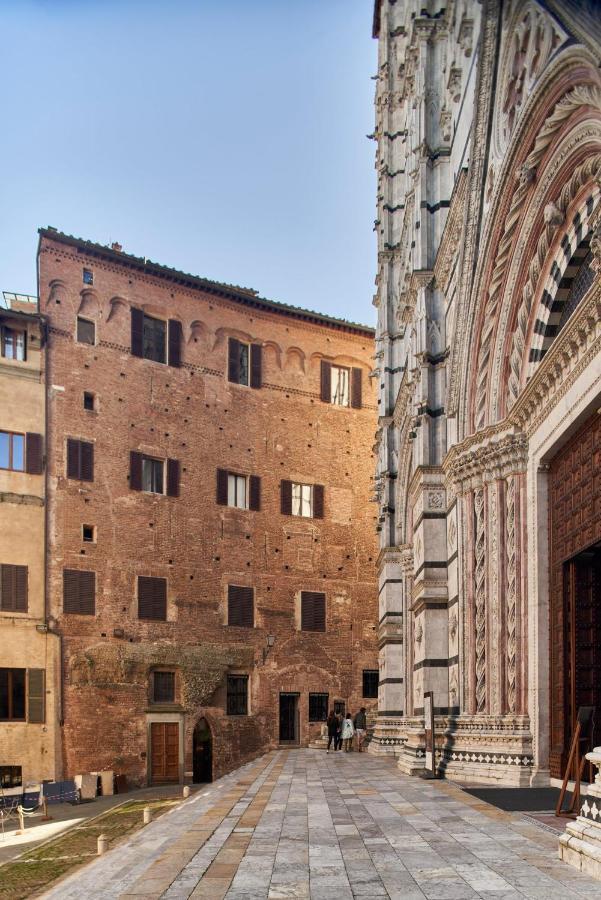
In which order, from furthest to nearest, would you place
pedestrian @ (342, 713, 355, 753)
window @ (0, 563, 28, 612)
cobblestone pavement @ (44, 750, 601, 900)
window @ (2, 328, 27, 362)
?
window @ (2, 328, 27, 362) < window @ (0, 563, 28, 612) < pedestrian @ (342, 713, 355, 753) < cobblestone pavement @ (44, 750, 601, 900)

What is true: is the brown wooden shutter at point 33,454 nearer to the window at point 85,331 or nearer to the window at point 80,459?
the window at point 80,459

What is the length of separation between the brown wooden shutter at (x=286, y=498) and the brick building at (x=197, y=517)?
0.06 metres

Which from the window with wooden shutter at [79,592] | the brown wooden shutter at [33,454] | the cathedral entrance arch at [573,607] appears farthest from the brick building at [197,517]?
the cathedral entrance arch at [573,607]

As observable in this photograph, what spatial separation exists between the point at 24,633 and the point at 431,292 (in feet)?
61.6

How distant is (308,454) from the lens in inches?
1599

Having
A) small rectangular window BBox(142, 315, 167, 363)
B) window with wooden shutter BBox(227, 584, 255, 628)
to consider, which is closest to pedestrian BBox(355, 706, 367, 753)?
window with wooden shutter BBox(227, 584, 255, 628)

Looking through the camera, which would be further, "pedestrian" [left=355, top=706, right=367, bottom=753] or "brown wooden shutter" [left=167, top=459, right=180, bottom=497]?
"brown wooden shutter" [left=167, top=459, right=180, bottom=497]

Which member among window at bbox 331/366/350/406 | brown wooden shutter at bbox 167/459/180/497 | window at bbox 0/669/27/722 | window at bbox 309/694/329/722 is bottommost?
window at bbox 309/694/329/722

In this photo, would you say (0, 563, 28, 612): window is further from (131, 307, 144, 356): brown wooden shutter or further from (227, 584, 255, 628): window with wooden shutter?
(131, 307, 144, 356): brown wooden shutter

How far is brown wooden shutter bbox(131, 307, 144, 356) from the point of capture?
37.3 m

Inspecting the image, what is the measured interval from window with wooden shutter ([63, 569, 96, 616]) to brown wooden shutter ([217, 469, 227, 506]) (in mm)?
5941

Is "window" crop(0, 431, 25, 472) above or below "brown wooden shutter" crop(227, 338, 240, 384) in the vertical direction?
below

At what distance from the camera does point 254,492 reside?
128 feet

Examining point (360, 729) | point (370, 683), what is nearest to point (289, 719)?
point (370, 683)
